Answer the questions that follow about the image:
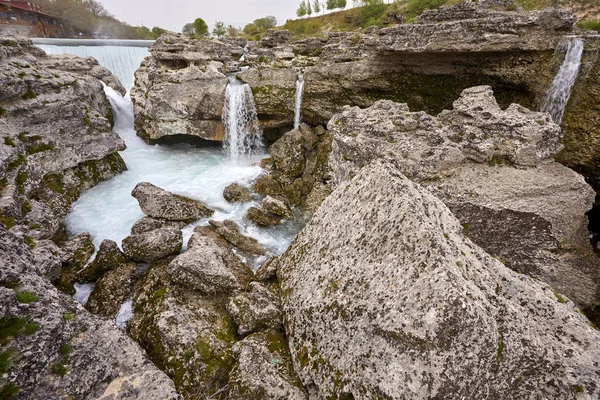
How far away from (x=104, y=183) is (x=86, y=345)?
13.8 m

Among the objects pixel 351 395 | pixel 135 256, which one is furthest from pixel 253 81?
pixel 351 395

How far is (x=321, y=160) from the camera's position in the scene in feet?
55.9

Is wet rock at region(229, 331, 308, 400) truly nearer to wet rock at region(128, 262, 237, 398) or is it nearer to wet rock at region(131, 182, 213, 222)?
wet rock at region(128, 262, 237, 398)

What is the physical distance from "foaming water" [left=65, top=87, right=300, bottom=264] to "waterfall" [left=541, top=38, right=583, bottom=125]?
37.4 ft

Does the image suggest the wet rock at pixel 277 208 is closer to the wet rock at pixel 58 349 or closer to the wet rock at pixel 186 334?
the wet rock at pixel 186 334

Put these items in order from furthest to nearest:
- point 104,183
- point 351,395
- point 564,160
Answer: point 104,183, point 564,160, point 351,395

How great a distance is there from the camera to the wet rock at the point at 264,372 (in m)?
5.10

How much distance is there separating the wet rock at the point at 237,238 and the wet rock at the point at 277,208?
6.66 ft

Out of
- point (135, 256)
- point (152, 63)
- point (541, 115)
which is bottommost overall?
point (135, 256)

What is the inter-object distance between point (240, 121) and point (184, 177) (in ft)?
18.5

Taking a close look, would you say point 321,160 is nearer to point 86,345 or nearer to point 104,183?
point 104,183

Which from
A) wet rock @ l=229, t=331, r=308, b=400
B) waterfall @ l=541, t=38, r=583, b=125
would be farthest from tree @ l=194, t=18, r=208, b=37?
wet rock @ l=229, t=331, r=308, b=400

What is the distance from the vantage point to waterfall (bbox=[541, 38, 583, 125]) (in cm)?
1052

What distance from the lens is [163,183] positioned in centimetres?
1661
